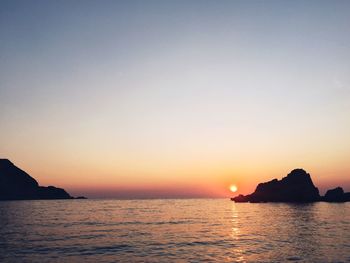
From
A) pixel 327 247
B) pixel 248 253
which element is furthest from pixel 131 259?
pixel 327 247

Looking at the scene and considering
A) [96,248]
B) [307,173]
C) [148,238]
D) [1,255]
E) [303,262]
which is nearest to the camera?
[303,262]

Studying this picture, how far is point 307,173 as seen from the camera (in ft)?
646

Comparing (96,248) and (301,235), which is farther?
(301,235)

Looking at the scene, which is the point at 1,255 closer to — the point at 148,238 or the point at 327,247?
the point at 148,238

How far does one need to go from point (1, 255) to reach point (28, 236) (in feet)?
49.2

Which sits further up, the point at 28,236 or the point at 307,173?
→ the point at 307,173

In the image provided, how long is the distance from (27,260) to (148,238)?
1914cm

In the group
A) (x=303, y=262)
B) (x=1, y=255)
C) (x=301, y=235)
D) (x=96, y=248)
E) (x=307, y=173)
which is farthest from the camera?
(x=307, y=173)

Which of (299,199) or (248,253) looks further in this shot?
(299,199)

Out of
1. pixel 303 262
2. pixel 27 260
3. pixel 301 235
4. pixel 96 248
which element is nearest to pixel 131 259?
pixel 96 248

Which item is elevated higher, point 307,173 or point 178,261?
point 307,173

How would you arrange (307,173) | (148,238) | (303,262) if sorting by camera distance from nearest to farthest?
(303,262)
(148,238)
(307,173)

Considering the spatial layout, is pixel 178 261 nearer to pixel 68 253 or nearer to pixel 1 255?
pixel 68 253

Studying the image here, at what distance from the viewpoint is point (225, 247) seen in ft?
128
